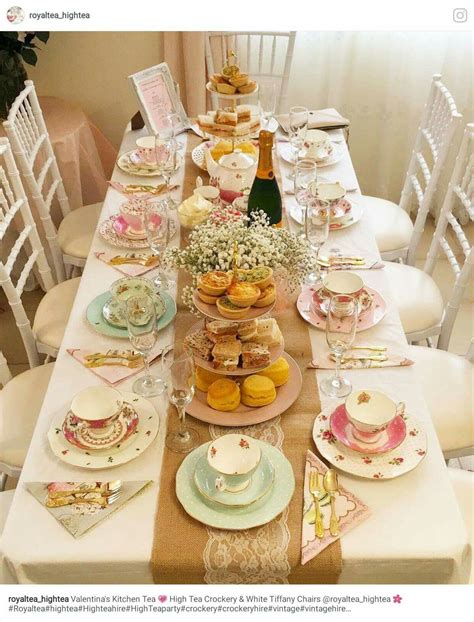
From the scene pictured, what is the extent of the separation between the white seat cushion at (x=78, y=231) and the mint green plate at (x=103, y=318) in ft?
2.17

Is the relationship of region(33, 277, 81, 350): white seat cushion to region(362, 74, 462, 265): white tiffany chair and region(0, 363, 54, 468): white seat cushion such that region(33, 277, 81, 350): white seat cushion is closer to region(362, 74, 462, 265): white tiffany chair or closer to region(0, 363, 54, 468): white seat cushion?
region(0, 363, 54, 468): white seat cushion

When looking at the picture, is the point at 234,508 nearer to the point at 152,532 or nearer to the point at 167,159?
the point at 152,532

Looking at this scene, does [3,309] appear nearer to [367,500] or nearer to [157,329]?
[157,329]

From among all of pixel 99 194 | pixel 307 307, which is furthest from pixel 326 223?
pixel 99 194

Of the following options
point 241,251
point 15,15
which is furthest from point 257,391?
point 15,15

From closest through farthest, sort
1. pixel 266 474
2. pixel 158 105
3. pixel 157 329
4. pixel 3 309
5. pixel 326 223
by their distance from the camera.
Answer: pixel 266 474 → pixel 157 329 → pixel 326 223 → pixel 158 105 → pixel 3 309

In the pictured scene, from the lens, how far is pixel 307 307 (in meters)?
1.43

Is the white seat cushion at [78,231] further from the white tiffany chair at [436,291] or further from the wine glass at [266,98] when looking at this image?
the white tiffany chair at [436,291]

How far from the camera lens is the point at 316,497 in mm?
1035

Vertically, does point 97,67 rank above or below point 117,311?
below

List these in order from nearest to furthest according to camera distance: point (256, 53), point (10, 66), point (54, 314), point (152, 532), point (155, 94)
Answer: point (152, 532)
point (54, 314)
point (155, 94)
point (10, 66)
point (256, 53)

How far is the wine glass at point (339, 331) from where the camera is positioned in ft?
3.89

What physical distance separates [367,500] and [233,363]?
0.32 metres

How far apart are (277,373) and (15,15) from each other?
0.96m
